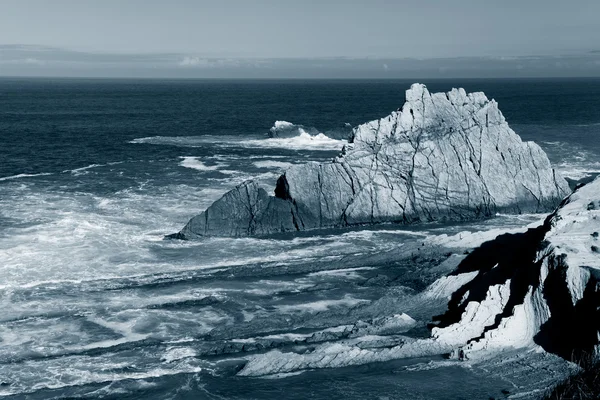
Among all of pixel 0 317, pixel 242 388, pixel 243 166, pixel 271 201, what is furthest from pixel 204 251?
pixel 243 166

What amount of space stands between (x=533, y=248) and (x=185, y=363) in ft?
60.9

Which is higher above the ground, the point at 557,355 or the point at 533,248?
the point at 533,248

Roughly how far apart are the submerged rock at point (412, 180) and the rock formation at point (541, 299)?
20.5m

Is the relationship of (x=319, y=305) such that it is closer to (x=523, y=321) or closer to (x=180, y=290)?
(x=180, y=290)

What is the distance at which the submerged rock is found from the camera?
180 feet

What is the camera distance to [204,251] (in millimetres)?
49844

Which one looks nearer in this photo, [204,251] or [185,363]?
[185,363]

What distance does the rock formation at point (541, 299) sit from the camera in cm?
2959

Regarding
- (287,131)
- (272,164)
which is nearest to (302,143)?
(287,131)

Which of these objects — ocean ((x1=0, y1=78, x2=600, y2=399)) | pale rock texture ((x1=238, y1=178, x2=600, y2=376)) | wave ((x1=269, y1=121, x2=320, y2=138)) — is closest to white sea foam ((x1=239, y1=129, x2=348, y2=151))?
wave ((x1=269, y1=121, x2=320, y2=138))

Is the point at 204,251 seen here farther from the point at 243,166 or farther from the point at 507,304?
the point at 243,166

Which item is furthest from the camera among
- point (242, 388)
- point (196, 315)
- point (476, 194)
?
point (476, 194)

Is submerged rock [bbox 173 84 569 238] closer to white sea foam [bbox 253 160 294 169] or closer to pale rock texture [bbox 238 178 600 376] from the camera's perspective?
white sea foam [bbox 253 160 294 169]

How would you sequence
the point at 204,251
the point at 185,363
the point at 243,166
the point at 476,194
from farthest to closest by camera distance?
the point at 243,166
the point at 476,194
the point at 204,251
the point at 185,363
